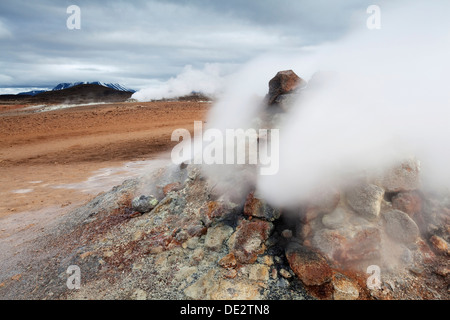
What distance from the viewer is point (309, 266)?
264 cm

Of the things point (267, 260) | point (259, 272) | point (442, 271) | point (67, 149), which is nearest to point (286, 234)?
point (267, 260)

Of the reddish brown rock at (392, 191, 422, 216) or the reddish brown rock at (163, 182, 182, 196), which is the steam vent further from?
the reddish brown rock at (163, 182, 182, 196)

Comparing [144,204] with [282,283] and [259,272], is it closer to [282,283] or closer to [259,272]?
[259,272]

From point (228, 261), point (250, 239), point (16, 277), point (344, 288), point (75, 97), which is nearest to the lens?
point (344, 288)

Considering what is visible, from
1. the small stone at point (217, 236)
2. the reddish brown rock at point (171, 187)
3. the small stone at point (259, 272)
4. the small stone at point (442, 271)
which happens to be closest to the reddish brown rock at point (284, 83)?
the reddish brown rock at point (171, 187)

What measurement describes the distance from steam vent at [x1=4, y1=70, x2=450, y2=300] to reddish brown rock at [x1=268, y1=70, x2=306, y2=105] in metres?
1.70

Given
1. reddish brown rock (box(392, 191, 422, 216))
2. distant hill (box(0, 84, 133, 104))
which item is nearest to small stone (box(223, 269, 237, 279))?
reddish brown rock (box(392, 191, 422, 216))

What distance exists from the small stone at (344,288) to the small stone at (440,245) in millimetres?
925

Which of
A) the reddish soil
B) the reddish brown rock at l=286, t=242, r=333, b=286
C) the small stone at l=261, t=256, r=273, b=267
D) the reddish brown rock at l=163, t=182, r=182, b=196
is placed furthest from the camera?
the reddish soil

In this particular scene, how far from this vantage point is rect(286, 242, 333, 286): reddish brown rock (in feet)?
8.43

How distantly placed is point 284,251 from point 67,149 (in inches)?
480
